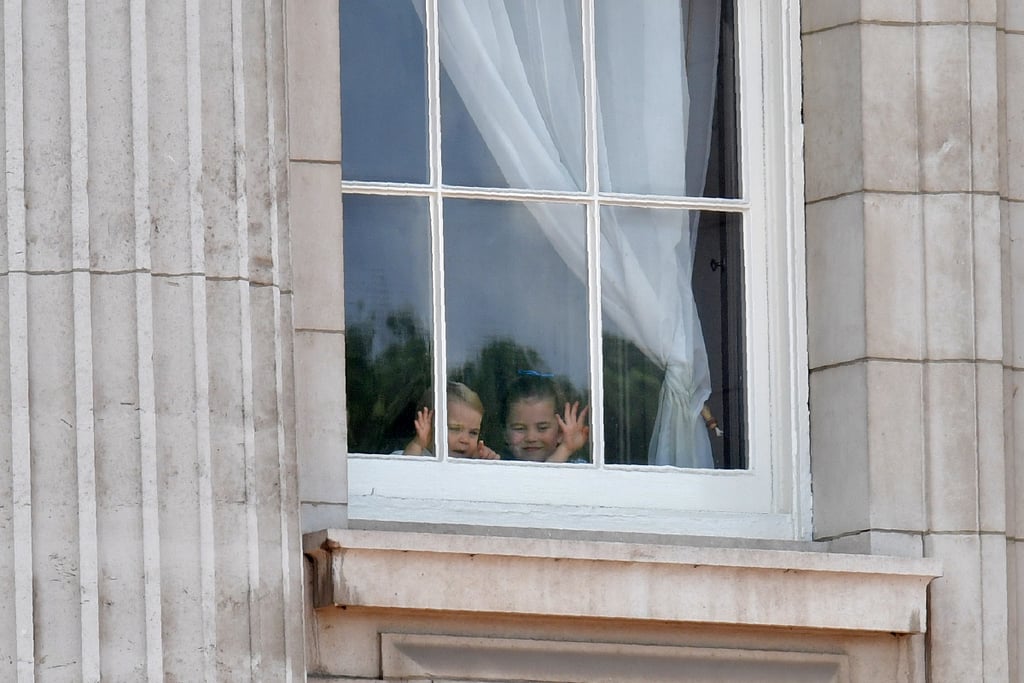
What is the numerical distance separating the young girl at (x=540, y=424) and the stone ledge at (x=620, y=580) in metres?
0.60

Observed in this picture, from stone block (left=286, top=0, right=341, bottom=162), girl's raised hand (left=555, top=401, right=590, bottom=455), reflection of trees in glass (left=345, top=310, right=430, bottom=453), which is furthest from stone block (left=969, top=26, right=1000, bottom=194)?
stone block (left=286, top=0, right=341, bottom=162)

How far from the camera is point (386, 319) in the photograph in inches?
317

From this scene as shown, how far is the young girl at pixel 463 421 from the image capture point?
8.04 metres

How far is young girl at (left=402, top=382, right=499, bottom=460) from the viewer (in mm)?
8039

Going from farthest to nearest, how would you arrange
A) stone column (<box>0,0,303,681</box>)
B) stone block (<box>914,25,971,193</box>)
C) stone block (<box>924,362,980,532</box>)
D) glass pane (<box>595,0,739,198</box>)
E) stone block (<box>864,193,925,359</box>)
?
glass pane (<box>595,0,739,198</box>)
stone block (<box>914,25,971,193</box>)
stone block (<box>864,193,925,359</box>)
stone block (<box>924,362,980,532</box>)
stone column (<box>0,0,303,681</box>)

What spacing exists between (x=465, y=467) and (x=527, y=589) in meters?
0.55

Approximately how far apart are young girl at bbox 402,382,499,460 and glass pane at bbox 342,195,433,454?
0.08m

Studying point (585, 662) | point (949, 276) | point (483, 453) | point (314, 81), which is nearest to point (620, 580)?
point (585, 662)

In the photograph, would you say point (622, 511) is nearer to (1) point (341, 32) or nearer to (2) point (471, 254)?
(2) point (471, 254)

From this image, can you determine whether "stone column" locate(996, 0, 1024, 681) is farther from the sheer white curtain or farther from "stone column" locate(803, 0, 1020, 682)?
the sheer white curtain

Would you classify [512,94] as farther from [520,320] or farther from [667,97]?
[520,320]

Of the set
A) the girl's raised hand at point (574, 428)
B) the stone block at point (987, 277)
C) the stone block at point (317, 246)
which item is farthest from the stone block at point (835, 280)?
the stone block at point (317, 246)

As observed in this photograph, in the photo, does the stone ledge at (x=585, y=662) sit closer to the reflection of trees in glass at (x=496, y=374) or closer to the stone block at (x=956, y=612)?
the stone block at (x=956, y=612)

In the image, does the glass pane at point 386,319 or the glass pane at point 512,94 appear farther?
the glass pane at point 512,94
